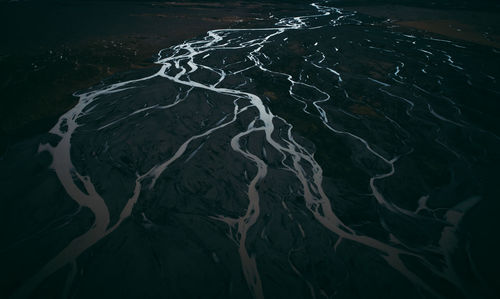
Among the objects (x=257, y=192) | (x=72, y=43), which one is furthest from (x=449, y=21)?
(x=72, y=43)

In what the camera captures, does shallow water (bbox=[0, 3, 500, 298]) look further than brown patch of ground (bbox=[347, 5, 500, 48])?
No

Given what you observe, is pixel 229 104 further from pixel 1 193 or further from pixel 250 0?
pixel 250 0

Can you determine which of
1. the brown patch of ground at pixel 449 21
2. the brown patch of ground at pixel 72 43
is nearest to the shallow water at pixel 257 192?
the brown patch of ground at pixel 72 43

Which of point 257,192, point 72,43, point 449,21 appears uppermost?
point 449,21

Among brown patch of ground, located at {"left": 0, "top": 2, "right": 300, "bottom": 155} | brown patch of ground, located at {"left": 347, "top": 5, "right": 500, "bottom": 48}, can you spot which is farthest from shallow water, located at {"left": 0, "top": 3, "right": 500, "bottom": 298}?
brown patch of ground, located at {"left": 347, "top": 5, "right": 500, "bottom": 48}

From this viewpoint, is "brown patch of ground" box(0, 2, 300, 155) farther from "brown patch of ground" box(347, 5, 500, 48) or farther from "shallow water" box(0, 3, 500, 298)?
"brown patch of ground" box(347, 5, 500, 48)

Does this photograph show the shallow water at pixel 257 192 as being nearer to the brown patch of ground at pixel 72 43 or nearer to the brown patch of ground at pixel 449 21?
the brown patch of ground at pixel 72 43

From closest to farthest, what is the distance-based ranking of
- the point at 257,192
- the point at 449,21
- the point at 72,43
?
the point at 257,192, the point at 72,43, the point at 449,21

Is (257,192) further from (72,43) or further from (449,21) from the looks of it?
(449,21)
